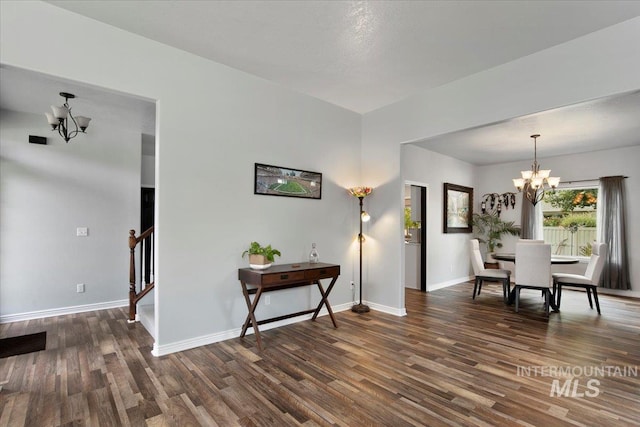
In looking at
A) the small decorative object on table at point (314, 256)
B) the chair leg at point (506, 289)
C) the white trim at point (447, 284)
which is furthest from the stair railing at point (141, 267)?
the chair leg at point (506, 289)

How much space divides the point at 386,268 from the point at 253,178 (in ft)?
7.59

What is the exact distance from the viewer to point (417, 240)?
6312 mm

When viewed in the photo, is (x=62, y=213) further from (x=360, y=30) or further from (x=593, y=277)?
(x=593, y=277)

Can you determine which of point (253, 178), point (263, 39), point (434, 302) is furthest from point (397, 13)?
point (434, 302)

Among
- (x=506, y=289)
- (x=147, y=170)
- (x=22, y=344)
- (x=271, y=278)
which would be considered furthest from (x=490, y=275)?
(x=147, y=170)

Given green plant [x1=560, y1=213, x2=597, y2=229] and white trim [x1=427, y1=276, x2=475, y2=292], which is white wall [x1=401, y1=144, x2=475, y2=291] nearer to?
white trim [x1=427, y1=276, x2=475, y2=292]

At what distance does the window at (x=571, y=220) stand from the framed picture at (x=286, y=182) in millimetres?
5823

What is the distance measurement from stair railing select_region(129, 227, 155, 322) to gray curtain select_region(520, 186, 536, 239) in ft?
24.1

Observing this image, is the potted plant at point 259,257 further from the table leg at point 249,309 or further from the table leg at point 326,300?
the table leg at point 326,300

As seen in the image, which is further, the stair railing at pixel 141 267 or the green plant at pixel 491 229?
the green plant at pixel 491 229

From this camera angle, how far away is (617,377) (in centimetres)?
264

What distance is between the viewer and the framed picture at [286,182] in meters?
3.76

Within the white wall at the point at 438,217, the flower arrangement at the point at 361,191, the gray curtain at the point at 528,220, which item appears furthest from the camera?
the gray curtain at the point at 528,220

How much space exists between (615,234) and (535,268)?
2980 mm
